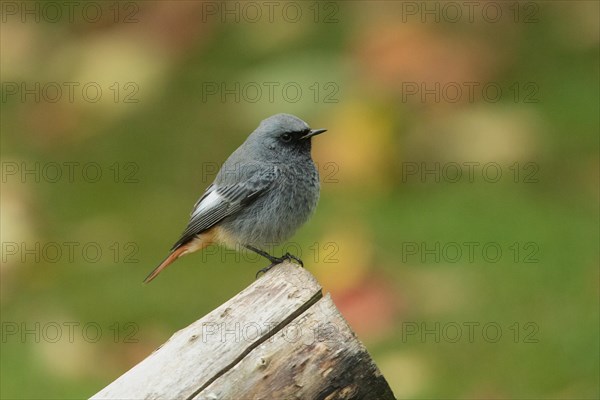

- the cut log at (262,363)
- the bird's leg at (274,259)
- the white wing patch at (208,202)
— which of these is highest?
the white wing patch at (208,202)

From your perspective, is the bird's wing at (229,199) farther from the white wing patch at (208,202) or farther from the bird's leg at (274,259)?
the bird's leg at (274,259)

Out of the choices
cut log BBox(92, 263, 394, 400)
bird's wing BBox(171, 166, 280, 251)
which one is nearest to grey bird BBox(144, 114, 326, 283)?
bird's wing BBox(171, 166, 280, 251)

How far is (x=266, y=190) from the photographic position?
5.60 metres

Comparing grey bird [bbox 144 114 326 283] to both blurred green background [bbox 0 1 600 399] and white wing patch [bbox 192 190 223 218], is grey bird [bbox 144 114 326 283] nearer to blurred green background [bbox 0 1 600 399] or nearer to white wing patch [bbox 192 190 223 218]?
white wing patch [bbox 192 190 223 218]

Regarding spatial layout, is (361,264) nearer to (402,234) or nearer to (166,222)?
(402,234)

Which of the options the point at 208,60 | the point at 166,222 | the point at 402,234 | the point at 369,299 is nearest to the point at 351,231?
the point at 402,234

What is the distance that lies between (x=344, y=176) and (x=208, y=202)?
3.52m

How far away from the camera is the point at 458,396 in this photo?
6824mm

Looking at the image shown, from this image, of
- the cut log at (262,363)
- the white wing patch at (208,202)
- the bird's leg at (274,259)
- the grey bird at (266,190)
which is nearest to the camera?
the cut log at (262,363)

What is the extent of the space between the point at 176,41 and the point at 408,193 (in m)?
3.61

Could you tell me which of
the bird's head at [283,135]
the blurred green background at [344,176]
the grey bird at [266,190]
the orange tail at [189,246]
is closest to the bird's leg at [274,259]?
the grey bird at [266,190]

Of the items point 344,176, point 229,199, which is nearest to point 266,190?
point 229,199

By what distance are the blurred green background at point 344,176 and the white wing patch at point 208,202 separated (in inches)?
80.2

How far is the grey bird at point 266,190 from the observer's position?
5.59m
